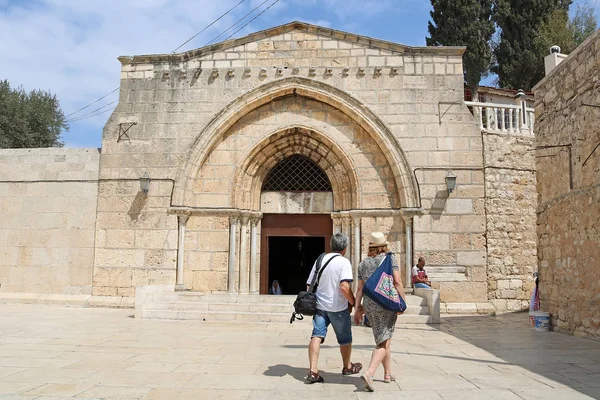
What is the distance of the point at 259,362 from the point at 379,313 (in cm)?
161

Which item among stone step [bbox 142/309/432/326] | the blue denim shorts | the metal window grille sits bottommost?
stone step [bbox 142/309/432/326]

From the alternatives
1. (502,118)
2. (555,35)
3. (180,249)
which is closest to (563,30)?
(555,35)

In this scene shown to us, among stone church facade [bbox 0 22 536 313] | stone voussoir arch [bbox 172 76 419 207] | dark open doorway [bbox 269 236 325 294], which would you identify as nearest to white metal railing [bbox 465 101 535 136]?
stone church facade [bbox 0 22 536 313]

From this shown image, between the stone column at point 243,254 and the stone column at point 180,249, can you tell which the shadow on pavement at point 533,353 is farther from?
the stone column at point 180,249

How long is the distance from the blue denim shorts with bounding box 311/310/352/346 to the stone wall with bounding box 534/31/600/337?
4061mm

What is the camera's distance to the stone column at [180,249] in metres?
10.8

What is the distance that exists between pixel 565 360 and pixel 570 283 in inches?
94.1

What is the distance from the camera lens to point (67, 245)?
11188mm

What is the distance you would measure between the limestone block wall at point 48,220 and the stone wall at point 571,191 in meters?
9.22

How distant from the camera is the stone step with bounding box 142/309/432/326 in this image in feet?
29.1

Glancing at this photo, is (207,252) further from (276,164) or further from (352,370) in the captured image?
(352,370)

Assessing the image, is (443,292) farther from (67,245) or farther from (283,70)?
(67,245)

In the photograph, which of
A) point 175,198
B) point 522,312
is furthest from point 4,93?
point 522,312

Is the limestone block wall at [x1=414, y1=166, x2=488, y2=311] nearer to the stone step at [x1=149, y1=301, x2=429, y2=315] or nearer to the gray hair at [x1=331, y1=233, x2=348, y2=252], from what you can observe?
the stone step at [x1=149, y1=301, x2=429, y2=315]
